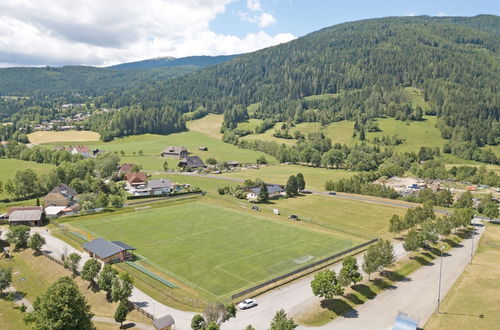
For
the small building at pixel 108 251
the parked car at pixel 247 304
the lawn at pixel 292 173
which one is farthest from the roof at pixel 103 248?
the lawn at pixel 292 173

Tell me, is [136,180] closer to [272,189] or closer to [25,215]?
[25,215]

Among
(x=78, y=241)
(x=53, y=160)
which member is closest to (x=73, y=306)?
(x=78, y=241)

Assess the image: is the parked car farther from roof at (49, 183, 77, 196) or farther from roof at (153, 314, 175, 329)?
roof at (49, 183, 77, 196)

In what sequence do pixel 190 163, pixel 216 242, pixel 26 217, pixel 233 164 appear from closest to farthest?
pixel 216 242 → pixel 26 217 → pixel 190 163 → pixel 233 164

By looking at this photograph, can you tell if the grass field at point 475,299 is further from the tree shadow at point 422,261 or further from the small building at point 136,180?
the small building at point 136,180

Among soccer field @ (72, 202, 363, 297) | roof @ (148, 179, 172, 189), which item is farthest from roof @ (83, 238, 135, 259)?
roof @ (148, 179, 172, 189)

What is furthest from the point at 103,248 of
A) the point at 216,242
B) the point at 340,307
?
the point at 340,307
